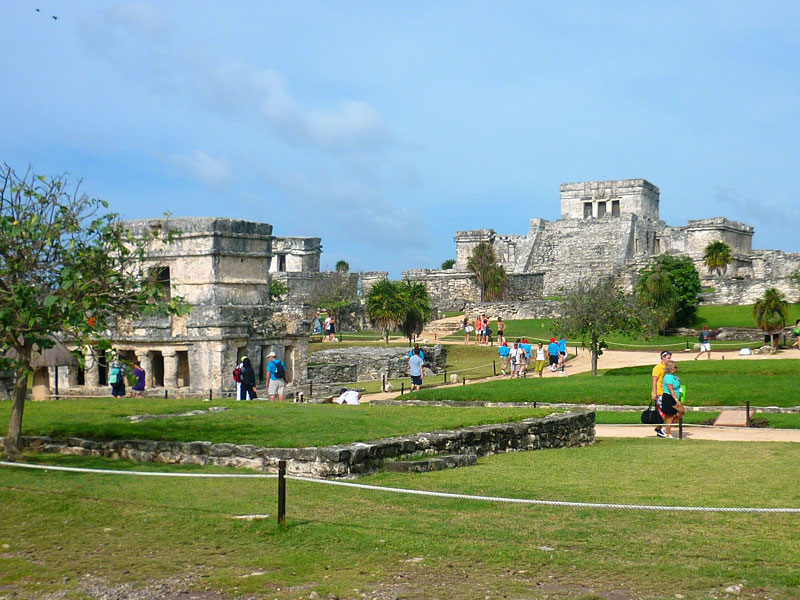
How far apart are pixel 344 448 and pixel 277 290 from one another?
49.0 metres

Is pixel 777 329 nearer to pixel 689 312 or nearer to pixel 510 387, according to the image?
pixel 689 312

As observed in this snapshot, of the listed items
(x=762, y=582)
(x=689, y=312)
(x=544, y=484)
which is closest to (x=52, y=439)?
(x=544, y=484)

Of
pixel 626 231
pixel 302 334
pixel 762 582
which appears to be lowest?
pixel 762 582

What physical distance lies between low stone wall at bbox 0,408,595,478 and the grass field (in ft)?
1.36

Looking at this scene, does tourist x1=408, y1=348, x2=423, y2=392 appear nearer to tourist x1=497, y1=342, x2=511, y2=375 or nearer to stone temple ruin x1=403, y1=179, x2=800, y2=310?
tourist x1=497, y1=342, x2=511, y2=375

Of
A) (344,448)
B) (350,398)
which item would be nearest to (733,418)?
(350,398)

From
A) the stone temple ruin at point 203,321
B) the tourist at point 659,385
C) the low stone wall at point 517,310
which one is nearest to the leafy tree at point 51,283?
the tourist at point 659,385

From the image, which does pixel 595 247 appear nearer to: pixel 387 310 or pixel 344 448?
pixel 387 310

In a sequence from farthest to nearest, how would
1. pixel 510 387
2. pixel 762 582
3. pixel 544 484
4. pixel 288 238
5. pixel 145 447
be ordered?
pixel 288 238
pixel 510 387
pixel 145 447
pixel 544 484
pixel 762 582

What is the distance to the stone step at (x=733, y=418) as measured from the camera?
17.2 metres

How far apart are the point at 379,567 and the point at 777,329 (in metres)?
29.1

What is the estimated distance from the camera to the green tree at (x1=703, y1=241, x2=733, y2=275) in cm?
5581

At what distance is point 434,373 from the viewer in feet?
109

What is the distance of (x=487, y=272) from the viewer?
57.0m
